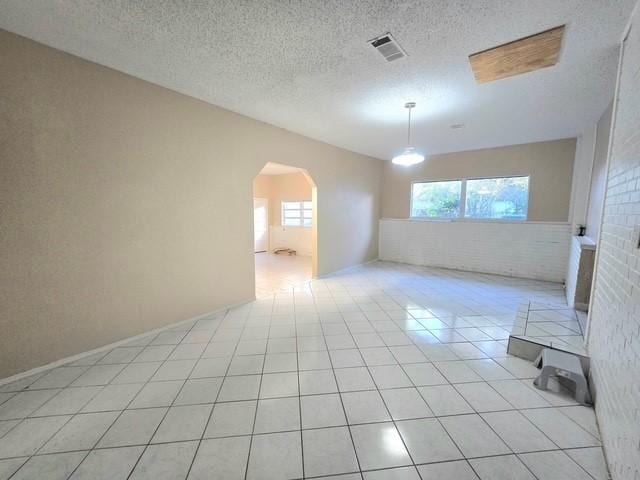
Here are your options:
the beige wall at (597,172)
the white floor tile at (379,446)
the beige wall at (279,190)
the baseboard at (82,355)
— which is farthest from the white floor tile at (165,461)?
the beige wall at (279,190)

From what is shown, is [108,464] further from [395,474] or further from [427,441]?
[427,441]

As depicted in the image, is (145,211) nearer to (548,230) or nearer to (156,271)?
(156,271)

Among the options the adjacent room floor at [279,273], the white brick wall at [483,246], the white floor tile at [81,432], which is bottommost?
the adjacent room floor at [279,273]

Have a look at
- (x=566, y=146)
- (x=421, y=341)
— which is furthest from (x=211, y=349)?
(x=566, y=146)

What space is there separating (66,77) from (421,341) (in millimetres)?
4012

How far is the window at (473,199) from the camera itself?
518cm

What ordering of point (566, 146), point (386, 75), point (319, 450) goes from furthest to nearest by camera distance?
1. point (566, 146)
2. point (386, 75)
3. point (319, 450)

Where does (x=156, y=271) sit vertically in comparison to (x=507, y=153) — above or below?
below

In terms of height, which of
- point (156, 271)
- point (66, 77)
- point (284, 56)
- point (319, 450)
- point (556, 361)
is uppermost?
point (284, 56)

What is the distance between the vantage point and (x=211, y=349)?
2527 mm

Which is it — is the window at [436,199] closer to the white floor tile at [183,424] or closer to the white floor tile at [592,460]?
the white floor tile at [592,460]

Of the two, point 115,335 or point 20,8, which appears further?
point 115,335

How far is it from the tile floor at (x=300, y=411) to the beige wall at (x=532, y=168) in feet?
10.9

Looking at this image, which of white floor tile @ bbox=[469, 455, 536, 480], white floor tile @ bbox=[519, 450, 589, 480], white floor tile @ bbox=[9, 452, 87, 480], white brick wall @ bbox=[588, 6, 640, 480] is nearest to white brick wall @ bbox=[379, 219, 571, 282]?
white brick wall @ bbox=[588, 6, 640, 480]
